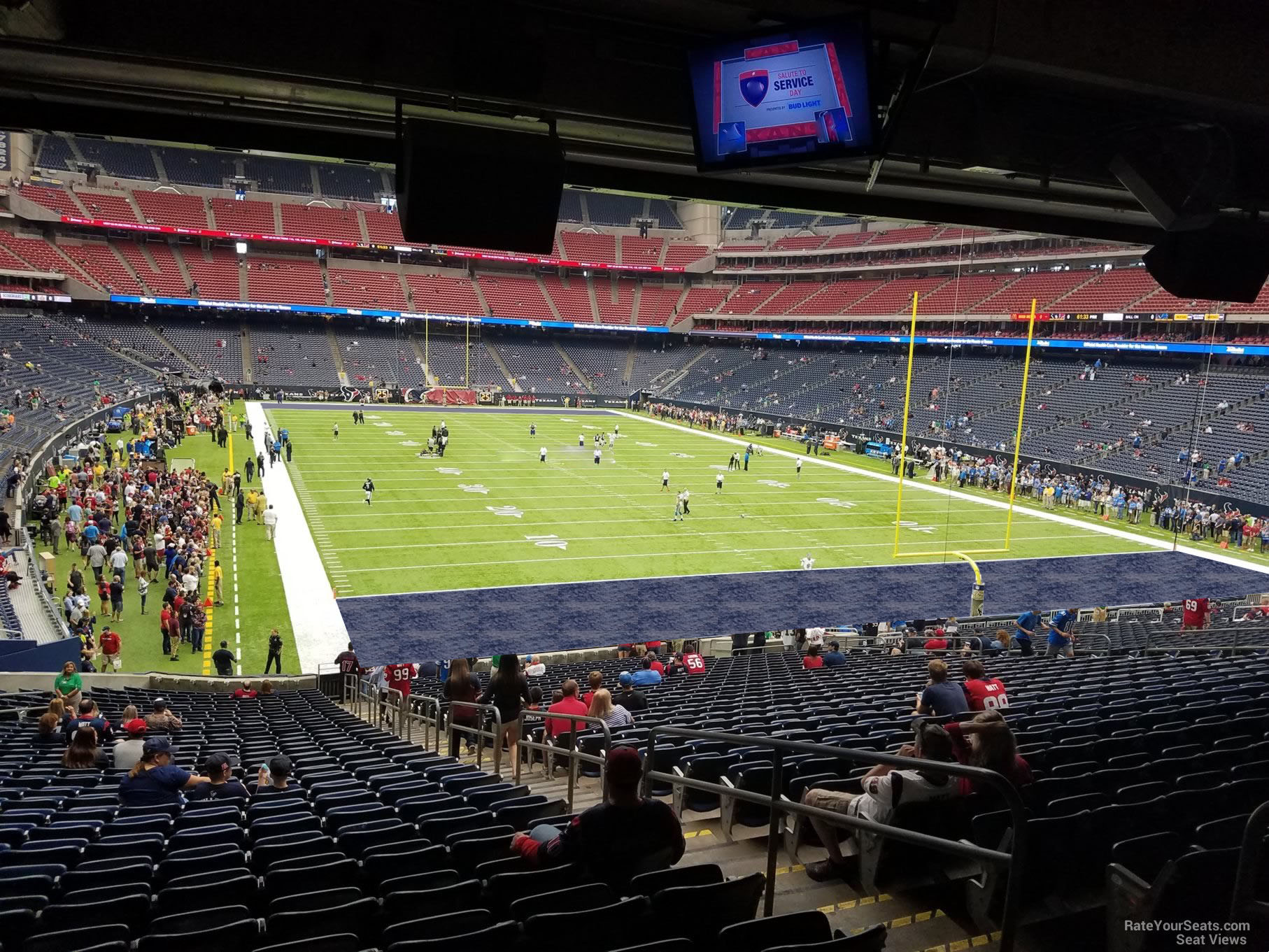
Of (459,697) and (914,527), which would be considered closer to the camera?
(459,697)

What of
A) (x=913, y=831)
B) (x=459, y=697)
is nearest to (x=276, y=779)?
(x=459, y=697)

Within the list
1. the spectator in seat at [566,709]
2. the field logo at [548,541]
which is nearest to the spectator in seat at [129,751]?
the spectator in seat at [566,709]

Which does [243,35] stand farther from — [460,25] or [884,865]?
[884,865]

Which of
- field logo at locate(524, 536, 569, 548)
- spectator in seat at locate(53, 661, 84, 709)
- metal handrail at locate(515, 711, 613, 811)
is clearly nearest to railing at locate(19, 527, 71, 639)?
spectator in seat at locate(53, 661, 84, 709)

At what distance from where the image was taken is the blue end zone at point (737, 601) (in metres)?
19.4

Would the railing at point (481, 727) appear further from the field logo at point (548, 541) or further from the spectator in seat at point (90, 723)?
the field logo at point (548, 541)

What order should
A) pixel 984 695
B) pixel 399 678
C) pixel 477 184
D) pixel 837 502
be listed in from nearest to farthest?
1. pixel 477 184
2. pixel 984 695
3. pixel 399 678
4. pixel 837 502

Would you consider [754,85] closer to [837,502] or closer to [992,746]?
[992,746]

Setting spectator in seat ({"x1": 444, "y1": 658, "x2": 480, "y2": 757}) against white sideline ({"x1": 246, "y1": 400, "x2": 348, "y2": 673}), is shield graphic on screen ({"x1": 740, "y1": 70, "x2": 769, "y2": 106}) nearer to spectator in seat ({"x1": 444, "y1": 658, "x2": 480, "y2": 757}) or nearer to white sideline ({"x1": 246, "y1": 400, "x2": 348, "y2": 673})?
spectator in seat ({"x1": 444, "y1": 658, "x2": 480, "y2": 757})

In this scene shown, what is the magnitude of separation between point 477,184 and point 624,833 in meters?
3.72

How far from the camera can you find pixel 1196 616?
64.7 feet

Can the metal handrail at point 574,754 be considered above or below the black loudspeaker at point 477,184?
below

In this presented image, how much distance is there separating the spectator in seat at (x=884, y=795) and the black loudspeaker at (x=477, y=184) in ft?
11.6

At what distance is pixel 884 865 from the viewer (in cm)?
423
